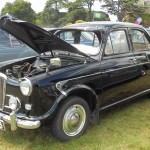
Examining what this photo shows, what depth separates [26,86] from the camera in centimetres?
384

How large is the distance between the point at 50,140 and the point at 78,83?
96 centimetres

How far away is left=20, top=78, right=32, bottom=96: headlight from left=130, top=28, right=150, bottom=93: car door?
2.37 m

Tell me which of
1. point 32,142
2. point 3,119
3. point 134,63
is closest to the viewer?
point 3,119

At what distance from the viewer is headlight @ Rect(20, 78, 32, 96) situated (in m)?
3.81

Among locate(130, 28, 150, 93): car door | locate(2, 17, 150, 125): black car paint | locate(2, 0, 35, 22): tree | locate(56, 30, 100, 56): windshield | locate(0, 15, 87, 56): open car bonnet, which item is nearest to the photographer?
locate(2, 17, 150, 125): black car paint

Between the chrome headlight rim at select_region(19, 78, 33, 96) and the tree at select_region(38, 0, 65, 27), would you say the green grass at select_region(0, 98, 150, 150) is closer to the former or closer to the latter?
the chrome headlight rim at select_region(19, 78, 33, 96)

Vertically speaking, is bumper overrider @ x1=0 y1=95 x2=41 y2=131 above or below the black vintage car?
below

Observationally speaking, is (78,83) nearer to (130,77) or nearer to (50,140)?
(50,140)

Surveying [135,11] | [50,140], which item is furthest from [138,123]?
[135,11]

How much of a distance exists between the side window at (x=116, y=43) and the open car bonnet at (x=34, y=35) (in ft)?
1.84

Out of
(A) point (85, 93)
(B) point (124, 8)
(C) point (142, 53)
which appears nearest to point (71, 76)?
(A) point (85, 93)

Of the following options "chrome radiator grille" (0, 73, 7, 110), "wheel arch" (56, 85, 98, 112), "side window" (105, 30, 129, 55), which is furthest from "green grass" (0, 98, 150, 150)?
"side window" (105, 30, 129, 55)

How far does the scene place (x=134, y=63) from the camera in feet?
17.4

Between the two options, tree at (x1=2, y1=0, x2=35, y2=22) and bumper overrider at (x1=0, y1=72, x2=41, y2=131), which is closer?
bumper overrider at (x1=0, y1=72, x2=41, y2=131)
